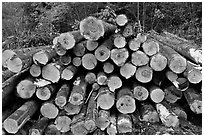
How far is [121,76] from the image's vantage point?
4.30 metres

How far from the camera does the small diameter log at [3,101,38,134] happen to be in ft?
12.4

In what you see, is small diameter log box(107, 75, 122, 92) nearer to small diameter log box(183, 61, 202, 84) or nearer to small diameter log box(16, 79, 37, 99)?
small diameter log box(183, 61, 202, 84)

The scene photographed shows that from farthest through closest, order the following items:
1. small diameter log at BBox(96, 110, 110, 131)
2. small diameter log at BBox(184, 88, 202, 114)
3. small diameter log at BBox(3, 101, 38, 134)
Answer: small diameter log at BBox(184, 88, 202, 114) < small diameter log at BBox(96, 110, 110, 131) < small diameter log at BBox(3, 101, 38, 134)

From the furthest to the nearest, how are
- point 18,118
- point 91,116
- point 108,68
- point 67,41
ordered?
1. point 108,68
2. point 67,41
3. point 91,116
4. point 18,118

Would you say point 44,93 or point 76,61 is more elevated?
point 76,61

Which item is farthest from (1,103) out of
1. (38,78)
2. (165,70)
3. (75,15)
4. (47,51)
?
(75,15)

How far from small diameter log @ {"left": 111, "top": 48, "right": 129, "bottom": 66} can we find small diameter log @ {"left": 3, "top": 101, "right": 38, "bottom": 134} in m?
1.39

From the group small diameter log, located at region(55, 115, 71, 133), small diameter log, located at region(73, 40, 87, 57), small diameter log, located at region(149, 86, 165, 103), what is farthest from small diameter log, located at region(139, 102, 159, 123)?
small diameter log, located at region(73, 40, 87, 57)

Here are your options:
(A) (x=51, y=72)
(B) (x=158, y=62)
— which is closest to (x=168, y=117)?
(B) (x=158, y=62)

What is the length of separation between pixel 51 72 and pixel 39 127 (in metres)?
0.81

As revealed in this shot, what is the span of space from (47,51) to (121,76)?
1159 millimetres

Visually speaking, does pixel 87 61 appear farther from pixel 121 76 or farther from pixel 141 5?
pixel 141 5

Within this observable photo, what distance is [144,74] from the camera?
4055 millimetres

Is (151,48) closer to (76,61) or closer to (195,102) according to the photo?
(195,102)
